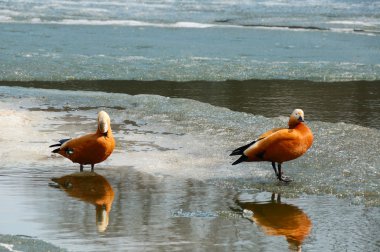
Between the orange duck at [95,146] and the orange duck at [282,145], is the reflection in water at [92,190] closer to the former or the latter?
the orange duck at [95,146]

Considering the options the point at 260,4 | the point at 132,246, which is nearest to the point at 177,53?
the point at 132,246

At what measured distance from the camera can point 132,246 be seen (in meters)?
5.52

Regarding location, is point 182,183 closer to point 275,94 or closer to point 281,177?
point 281,177

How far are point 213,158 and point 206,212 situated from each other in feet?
7.04

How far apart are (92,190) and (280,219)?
172cm

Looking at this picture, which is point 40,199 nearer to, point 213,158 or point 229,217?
point 229,217

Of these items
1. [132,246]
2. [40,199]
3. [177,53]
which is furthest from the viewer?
[177,53]

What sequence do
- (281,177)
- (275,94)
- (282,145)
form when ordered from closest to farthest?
1. (282,145)
2. (281,177)
3. (275,94)

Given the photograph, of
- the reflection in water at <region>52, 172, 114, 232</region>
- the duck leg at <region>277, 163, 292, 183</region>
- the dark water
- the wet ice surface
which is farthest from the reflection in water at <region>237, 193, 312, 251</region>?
the dark water

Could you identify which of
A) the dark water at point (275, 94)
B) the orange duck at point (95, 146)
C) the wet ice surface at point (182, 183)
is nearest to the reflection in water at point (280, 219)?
the wet ice surface at point (182, 183)

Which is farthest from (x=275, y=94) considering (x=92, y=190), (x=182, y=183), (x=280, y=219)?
(x=280, y=219)

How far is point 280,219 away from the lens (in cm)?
636

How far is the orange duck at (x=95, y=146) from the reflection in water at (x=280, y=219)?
144cm

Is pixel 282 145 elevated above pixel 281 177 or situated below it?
above
